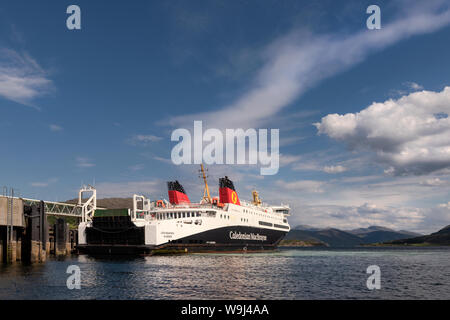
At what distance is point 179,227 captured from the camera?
6625 cm

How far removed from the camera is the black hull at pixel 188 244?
64625 millimetres

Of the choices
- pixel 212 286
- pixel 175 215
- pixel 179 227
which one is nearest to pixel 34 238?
pixel 179 227

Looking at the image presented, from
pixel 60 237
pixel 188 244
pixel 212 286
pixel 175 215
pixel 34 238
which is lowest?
pixel 188 244

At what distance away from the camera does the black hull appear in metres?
64.6

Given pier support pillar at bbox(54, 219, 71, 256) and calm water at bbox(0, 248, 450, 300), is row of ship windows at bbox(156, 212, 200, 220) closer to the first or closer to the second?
pier support pillar at bbox(54, 219, 71, 256)

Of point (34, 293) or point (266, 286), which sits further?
point (266, 286)

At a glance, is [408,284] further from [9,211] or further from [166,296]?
[9,211]

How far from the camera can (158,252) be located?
64.5 metres

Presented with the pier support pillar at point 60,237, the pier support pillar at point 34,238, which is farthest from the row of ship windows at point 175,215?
the pier support pillar at point 34,238

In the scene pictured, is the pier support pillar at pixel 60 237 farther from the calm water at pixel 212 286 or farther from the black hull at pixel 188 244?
the calm water at pixel 212 286

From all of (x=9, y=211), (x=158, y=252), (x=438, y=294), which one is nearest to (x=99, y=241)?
(x=158, y=252)

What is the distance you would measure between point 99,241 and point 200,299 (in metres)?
50.5

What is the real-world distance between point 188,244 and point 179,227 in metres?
3.44

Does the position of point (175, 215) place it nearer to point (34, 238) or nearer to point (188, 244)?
point (188, 244)
